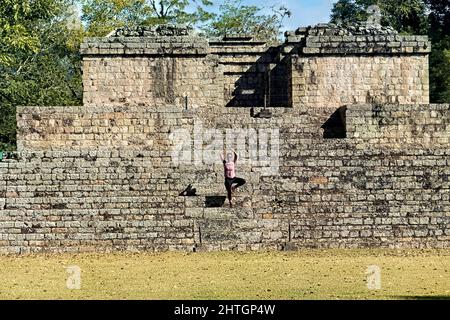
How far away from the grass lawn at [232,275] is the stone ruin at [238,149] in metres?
0.73

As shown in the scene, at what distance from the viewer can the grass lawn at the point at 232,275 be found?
12.2 metres

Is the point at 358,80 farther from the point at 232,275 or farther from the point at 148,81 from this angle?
the point at 232,275

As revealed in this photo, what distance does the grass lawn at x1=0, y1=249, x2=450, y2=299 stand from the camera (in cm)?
1218

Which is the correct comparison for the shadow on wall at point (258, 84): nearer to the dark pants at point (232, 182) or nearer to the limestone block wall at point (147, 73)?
the limestone block wall at point (147, 73)

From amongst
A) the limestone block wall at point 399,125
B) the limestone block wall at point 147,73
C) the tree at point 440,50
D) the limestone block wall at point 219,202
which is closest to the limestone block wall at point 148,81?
the limestone block wall at point 147,73

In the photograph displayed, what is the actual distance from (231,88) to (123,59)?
3.19 metres

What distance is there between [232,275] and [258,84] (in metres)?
12.3

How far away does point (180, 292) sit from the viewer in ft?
40.4

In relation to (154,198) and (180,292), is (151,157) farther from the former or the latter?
(180,292)

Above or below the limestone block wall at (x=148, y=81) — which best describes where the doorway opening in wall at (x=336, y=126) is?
below

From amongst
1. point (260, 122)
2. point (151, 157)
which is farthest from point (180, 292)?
point (260, 122)

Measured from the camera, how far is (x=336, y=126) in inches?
882

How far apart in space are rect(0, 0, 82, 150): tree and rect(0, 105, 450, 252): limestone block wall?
1206 centimetres

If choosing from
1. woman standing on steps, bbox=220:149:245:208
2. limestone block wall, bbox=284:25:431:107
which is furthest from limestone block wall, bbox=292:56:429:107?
woman standing on steps, bbox=220:149:245:208
